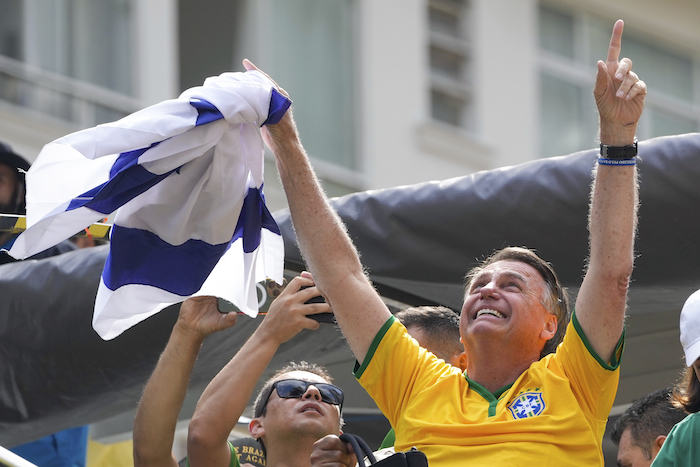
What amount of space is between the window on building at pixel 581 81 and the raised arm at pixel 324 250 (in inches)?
445

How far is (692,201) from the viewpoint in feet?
10.3

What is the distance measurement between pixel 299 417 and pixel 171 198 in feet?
3.29

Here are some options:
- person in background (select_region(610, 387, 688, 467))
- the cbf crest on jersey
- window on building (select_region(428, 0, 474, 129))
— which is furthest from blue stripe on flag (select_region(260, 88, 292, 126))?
window on building (select_region(428, 0, 474, 129))

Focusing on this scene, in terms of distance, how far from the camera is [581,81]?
583 inches

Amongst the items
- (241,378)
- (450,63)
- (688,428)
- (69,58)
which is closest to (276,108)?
(241,378)

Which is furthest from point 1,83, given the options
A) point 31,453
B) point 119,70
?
point 31,453

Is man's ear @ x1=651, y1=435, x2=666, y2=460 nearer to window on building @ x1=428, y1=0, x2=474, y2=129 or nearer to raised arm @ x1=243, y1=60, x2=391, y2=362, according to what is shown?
raised arm @ x1=243, y1=60, x2=391, y2=362

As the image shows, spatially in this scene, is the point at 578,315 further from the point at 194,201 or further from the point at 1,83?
the point at 1,83

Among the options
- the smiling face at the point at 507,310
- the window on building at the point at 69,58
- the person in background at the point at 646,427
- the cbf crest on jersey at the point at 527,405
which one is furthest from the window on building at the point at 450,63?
the cbf crest on jersey at the point at 527,405

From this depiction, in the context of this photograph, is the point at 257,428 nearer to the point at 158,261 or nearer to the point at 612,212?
the point at 158,261

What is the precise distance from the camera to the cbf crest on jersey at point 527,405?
287cm

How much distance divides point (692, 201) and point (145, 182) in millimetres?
1427

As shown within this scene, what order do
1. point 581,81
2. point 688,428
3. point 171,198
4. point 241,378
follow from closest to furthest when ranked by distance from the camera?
point 688,428, point 171,198, point 241,378, point 581,81

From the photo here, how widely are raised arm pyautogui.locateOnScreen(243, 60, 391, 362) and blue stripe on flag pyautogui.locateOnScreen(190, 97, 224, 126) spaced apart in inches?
7.5
